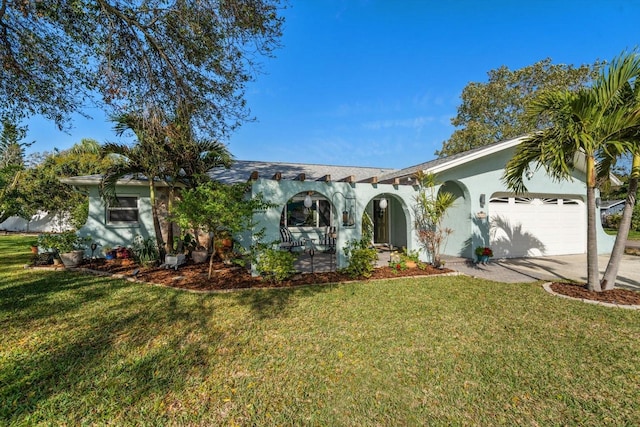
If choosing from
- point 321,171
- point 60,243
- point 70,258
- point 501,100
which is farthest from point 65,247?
point 501,100

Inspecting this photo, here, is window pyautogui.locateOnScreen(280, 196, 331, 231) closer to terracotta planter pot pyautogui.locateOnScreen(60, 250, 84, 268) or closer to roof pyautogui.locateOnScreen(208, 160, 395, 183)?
roof pyautogui.locateOnScreen(208, 160, 395, 183)

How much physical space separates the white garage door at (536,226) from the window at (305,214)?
286 inches

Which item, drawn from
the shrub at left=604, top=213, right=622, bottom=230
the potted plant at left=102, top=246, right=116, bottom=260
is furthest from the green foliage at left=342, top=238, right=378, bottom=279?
the shrub at left=604, top=213, right=622, bottom=230

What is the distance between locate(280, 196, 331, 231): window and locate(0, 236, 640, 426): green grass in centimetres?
748

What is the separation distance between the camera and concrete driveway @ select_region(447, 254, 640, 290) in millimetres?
8453

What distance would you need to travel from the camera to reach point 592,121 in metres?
6.11

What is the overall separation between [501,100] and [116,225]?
32.7 metres

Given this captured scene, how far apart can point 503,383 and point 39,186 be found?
33758 mm

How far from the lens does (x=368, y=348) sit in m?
4.20

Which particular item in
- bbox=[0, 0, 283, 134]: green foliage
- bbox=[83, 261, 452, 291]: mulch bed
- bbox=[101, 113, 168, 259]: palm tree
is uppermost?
bbox=[0, 0, 283, 134]: green foliage

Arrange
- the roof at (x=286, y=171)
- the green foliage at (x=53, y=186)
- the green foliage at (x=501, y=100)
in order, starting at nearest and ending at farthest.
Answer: the roof at (x=286, y=171) < the green foliage at (x=53, y=186) < the green foliage at (x=501, y=100)

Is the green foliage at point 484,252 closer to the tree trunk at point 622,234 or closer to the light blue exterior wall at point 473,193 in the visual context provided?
the light blue exterior wall at point 473,193

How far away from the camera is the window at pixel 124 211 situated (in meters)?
12.0

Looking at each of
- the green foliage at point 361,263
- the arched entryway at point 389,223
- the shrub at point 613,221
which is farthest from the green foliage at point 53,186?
the shrub at point 613,221
